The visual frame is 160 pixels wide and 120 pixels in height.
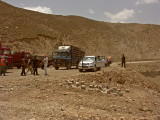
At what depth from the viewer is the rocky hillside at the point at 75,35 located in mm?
51062

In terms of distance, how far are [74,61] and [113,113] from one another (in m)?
20.7

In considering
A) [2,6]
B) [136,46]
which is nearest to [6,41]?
[2,6]

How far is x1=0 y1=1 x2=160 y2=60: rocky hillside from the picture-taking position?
51.1 meters

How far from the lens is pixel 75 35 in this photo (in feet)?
251

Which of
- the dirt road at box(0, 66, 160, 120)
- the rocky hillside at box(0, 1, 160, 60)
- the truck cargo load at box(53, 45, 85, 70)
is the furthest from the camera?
the rocky hillside at box(0, 1, 160, 60)

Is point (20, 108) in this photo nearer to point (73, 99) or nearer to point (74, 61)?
point (73, 99)

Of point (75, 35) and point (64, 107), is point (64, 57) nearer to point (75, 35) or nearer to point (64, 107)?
point (64, 107)

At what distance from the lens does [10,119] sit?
18.2 feet

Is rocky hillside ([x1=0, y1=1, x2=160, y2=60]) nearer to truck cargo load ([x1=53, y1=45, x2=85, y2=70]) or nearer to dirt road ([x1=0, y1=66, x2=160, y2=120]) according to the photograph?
truck cargo load ([x1=53, y1=45, x2=85, y2=70])

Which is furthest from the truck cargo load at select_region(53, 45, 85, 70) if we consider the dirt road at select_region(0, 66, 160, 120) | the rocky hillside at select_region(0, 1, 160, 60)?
the rocky hillside at select_region(0, 1, 160, 60)

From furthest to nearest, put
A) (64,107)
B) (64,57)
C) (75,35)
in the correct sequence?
(75,35)
(64,57)
(64,107)

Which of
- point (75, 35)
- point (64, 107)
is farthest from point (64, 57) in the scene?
point (75, 35)

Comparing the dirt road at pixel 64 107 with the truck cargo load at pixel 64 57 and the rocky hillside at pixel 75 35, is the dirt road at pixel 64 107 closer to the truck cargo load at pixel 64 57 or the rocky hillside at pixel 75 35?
the truck cargo load at pixel 64 57

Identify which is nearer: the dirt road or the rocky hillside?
the dirt road
